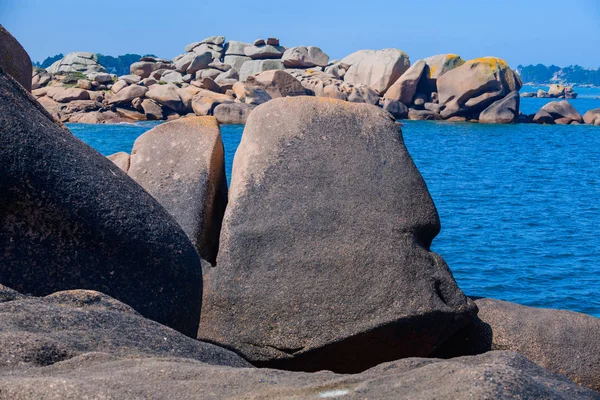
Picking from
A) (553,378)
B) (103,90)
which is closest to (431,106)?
(103,90)

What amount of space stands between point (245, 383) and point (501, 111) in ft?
184

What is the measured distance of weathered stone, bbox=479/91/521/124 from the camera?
56.1 meters

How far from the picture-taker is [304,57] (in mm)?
69625

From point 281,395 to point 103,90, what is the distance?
55005mm

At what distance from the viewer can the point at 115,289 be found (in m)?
4.84

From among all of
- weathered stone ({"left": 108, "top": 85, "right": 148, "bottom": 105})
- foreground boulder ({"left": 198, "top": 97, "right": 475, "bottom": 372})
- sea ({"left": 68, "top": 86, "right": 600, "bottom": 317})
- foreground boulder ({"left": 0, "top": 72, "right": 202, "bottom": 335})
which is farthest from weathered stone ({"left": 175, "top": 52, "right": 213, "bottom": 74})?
foreground boulder ({"left": 0, "top": 72, "right": 202, "bottom": 335})

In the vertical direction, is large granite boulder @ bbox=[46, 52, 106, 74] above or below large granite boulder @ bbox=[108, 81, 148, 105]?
above

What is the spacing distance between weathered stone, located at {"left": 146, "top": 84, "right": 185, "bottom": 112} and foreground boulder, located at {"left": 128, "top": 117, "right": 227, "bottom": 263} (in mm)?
41943

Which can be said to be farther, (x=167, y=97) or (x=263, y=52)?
(x=263, y=52)

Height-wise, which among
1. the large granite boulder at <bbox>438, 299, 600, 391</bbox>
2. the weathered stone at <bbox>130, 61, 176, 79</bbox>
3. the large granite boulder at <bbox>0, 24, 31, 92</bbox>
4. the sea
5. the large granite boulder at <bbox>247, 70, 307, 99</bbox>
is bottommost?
the sea

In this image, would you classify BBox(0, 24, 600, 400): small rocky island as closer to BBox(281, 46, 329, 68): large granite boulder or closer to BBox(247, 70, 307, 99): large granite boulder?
BBox(247, 70, 307, 99): large granite boulder

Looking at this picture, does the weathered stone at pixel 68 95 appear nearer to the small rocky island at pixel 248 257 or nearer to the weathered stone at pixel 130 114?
the weathered stone at pixel 130 114

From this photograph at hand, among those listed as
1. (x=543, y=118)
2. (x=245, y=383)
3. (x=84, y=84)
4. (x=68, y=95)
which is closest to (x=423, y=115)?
(x=543, y=118)

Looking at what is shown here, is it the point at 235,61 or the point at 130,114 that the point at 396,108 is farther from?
the point at 235,61
